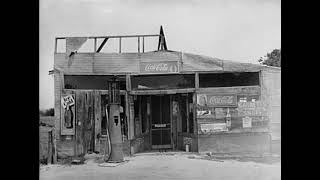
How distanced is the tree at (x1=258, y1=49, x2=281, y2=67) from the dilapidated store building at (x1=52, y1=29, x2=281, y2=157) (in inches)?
2.7

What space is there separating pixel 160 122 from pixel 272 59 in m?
0.96

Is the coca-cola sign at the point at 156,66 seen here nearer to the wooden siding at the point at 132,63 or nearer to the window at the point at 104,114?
the wooden siding at the point at 132,63

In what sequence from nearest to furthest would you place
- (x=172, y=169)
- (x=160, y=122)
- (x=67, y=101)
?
(x=172, y=169)
(x=67, y=101)
(x=160, y=122)

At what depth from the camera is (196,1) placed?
254 centimetres

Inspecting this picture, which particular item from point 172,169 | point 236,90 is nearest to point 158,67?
point 236,90

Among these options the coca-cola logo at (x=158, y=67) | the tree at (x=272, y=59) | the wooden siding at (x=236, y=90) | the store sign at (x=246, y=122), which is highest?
the tree at (x=272, y=59)

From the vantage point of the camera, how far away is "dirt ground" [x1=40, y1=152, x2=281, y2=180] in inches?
101

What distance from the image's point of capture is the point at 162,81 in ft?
9.64

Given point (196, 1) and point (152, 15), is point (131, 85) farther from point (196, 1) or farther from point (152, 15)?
point (196, 1)

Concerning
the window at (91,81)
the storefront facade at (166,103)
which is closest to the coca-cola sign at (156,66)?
the storefront facade at (166,103)

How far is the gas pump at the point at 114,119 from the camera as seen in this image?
288cm

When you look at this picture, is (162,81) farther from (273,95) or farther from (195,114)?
(273,95)

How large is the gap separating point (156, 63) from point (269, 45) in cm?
83

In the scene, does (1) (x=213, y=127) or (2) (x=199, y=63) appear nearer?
(2) (x=199, y=63)
